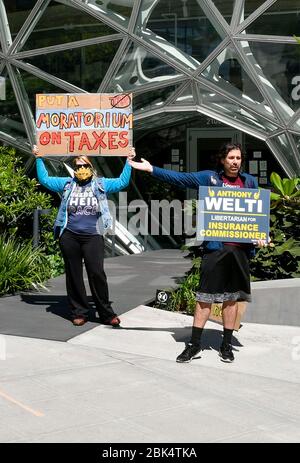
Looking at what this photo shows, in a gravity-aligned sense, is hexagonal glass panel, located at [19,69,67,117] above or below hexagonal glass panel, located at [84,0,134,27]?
below

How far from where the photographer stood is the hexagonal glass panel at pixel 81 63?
13391 millimetres

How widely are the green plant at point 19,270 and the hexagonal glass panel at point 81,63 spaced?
455cm

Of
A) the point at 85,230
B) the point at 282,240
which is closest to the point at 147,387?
the point at 85,230

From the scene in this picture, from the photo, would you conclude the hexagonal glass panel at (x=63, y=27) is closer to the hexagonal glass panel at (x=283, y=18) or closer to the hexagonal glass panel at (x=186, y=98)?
the hexagonal glass panel at (x=186, y=98)

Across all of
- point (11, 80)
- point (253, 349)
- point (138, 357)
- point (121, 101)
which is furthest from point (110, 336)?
point (11, 80)

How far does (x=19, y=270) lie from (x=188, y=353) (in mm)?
3987

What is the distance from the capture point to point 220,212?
6.49m

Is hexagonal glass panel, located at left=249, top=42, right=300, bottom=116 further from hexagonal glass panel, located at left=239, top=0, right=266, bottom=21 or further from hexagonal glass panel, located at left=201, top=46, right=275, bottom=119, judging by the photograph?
hexagonal glass panel, located at left=239, top=0, right=266, bottom=21

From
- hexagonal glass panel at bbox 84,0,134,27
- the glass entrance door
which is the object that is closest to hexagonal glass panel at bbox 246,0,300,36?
hexagonal glass panel at bbox 84,0,134,27

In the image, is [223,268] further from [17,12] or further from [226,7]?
[17,12]

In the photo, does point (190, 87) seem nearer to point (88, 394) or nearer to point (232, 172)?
point (232, 172)

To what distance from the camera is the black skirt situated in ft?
20.5

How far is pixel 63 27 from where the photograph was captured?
13.5 m

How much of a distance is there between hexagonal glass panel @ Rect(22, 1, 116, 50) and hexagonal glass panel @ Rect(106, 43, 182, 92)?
56 cm
